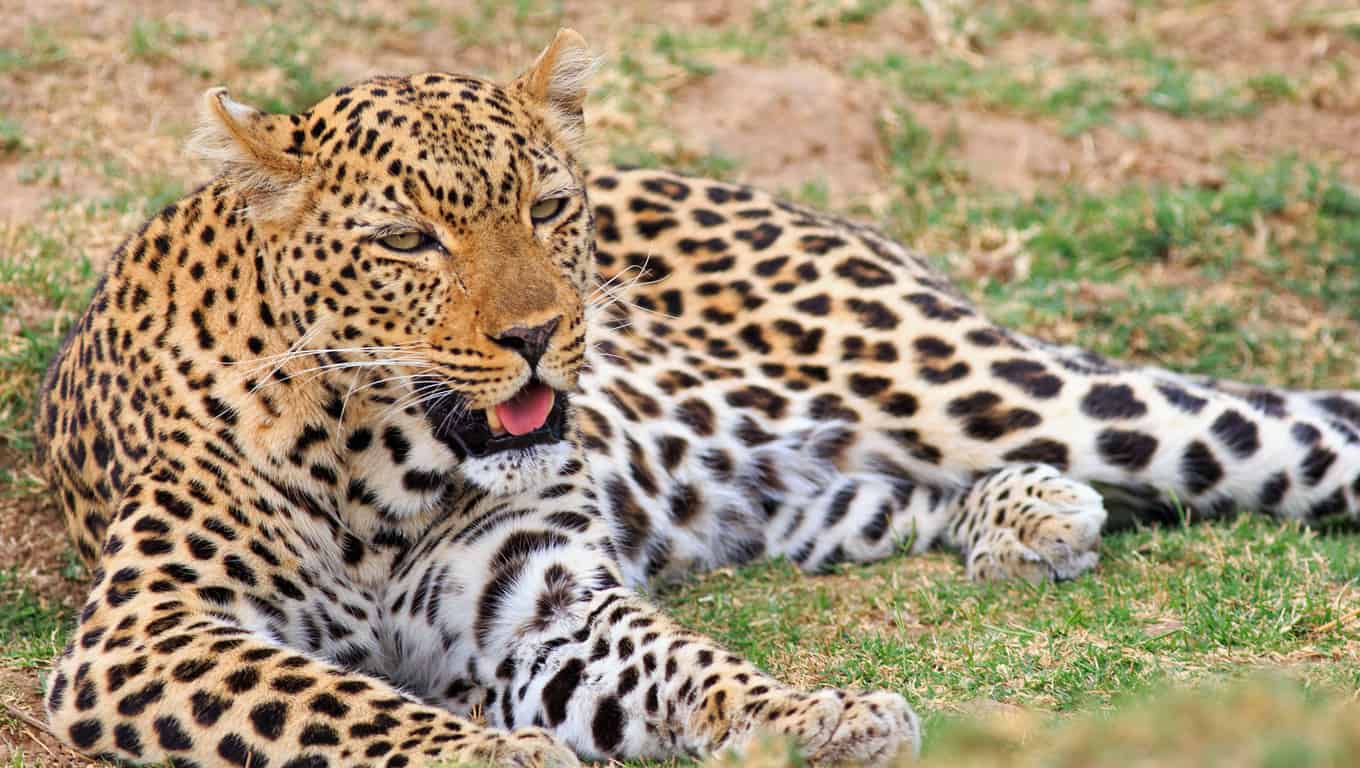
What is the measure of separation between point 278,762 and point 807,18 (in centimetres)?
913

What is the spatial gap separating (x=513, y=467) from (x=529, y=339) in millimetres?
616

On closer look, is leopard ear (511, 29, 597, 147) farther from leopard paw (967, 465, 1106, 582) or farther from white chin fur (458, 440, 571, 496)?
leopard paw (967, 465, 1106, 582)

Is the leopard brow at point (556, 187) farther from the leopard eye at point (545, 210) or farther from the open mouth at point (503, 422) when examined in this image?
the open mouth at point (503, 422)

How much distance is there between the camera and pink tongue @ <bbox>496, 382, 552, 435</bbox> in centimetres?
498

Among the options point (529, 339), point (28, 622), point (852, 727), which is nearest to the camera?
point (852, 727)

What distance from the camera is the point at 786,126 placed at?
10.8 metres

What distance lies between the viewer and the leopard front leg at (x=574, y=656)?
174 inches

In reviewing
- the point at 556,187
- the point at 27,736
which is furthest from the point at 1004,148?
the point at 27,736

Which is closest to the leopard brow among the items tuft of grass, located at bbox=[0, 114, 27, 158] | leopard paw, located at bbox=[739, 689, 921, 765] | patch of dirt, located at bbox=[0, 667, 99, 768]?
leopard paw, located at bbox=[739, 689, 921, 765]

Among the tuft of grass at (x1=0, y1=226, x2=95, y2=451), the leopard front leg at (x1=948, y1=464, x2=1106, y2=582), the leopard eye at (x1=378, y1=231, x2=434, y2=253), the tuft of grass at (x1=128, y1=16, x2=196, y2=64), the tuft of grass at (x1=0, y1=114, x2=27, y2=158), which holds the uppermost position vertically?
the tuft of grass at (x1=128, y1=16, x2=196, y2=64)

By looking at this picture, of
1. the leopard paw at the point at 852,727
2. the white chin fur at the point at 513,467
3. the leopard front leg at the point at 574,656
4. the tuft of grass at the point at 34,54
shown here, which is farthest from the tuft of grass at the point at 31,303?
the leopard paw at the point at 852,727

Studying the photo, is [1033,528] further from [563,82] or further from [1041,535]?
[563,82]

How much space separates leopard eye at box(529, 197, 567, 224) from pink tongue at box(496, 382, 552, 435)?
0.55 metres

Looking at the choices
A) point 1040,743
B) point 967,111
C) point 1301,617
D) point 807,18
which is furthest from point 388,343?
point 807,18
